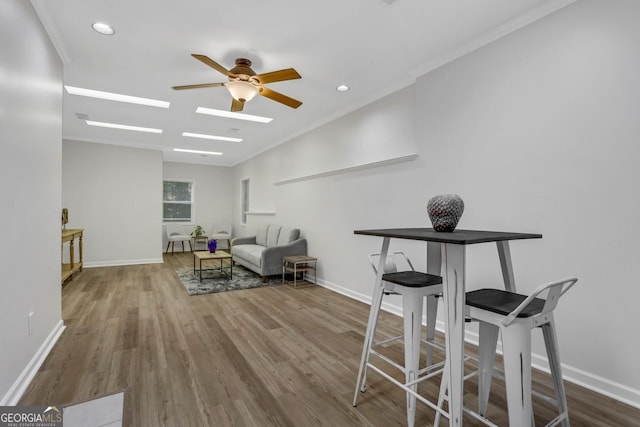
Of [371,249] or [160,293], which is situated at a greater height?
[371,249]

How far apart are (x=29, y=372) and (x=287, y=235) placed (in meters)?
3.79

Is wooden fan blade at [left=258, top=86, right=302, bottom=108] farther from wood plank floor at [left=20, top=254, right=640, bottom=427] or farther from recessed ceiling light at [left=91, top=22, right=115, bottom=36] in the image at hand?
wood plank floor at [left=20, top=254, right=640, bottom=427]

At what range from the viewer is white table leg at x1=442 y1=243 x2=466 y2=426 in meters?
1.33

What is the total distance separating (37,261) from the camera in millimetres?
2232

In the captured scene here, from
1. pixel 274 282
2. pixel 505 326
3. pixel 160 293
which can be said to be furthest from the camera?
pixel 274 282

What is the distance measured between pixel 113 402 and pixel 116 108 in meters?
4.04

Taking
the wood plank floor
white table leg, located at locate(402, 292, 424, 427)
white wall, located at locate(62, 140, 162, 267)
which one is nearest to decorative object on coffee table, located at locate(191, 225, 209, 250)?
white wall, located at locate(62, 140, 162, 267)

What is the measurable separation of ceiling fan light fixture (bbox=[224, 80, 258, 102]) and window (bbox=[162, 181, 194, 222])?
6.81 m

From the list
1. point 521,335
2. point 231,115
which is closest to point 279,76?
point 231,115

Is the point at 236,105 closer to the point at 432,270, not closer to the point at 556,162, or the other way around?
the point at 432,270

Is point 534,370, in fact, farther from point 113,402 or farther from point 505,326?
point 113,402

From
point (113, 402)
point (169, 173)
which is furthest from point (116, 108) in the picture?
point (169, 173)

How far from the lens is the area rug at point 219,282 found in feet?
15.0

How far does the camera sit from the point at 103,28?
250cm
